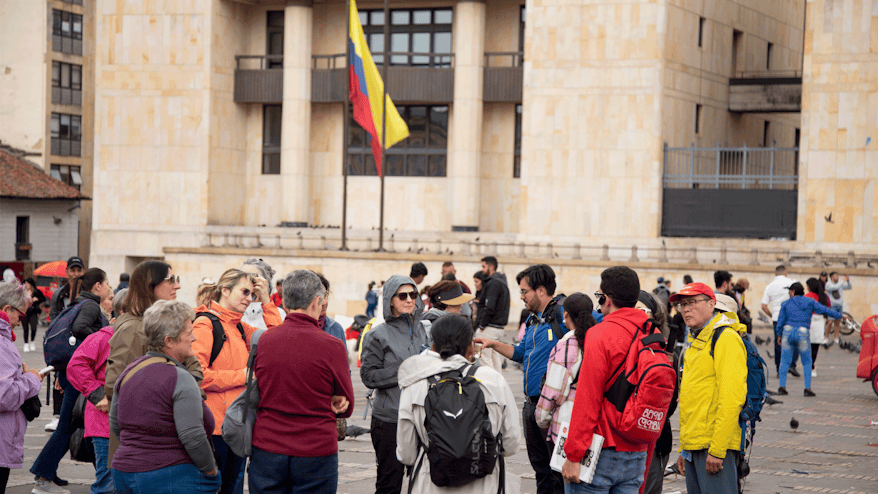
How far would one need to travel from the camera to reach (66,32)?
167ft

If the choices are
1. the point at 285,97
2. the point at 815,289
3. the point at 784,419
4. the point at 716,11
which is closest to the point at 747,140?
the point at 716,11

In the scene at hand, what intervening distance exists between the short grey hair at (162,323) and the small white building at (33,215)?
42443mm

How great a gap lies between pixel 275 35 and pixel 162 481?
129 ft

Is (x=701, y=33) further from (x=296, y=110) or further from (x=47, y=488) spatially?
(x=47, y=488)

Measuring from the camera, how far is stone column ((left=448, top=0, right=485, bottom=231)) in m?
39.4

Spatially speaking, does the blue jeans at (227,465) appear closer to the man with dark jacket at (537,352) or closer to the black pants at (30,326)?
the man with dark jacket at (537,352)

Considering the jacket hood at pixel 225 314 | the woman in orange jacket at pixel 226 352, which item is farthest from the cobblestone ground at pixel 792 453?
the jacket hood at pixel 225 314

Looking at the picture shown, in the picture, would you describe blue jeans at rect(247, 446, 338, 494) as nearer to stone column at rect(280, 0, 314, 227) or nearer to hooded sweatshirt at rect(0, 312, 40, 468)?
hooded sweatshirt at rect(0, 312, 40, 468)

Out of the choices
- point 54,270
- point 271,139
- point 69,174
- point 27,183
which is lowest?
point 54,270

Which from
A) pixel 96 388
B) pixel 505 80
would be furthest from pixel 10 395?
pixel 505 80

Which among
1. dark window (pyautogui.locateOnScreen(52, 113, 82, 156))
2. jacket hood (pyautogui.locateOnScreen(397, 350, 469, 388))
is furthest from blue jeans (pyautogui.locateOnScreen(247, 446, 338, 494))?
dark window (pyautogui.locateOnScreen(52, 113, 82, 156))

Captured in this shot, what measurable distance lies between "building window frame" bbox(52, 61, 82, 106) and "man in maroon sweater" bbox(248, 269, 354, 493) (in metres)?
48.8

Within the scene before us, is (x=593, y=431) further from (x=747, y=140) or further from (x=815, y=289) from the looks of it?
(x=747, y=140)

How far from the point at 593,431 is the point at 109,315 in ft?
19.4
